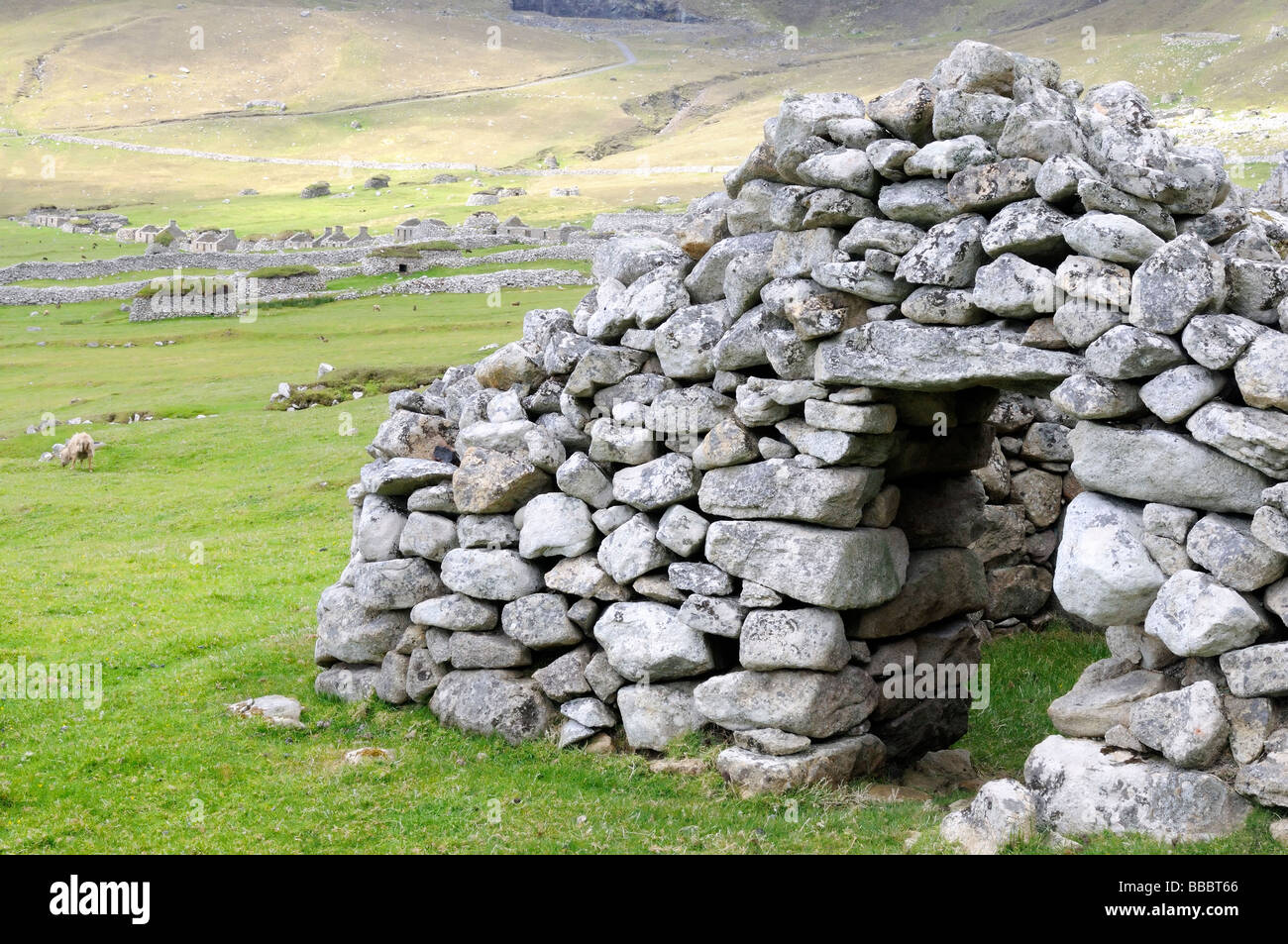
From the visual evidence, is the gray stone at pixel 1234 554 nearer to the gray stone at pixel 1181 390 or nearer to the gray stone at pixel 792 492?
the gray stone at pixel 1181 390

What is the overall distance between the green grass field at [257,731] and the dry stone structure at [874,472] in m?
0.52

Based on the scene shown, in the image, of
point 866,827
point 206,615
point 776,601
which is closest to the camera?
point 866,827

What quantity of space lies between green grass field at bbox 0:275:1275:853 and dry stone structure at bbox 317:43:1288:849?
518 millimetres

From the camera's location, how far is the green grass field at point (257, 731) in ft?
29.7

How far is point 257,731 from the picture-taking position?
11.4 metres

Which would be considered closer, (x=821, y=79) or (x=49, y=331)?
(x=49, y=331)

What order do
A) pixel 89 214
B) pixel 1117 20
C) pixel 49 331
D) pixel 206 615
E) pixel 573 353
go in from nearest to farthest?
pixel 573 353 → pixel 206 615 → pixel 49 331 → pixel 89 214 → pixel 1117 20

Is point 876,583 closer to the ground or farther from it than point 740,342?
closer to the ground

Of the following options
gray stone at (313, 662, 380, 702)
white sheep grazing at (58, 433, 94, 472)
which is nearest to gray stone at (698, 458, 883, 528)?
gray stone at (313, 662, 380, 702)

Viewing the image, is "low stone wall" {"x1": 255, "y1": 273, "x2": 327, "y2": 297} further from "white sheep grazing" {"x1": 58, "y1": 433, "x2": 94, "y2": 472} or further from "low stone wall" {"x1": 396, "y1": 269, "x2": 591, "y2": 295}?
"white sheep grazing" {"x1": 58, "y1": 433, "x2": 94, "y2": 472}

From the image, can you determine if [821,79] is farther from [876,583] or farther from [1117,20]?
[876,583]

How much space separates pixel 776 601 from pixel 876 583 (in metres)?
0.94

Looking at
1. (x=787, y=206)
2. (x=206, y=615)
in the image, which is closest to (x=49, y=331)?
(x=206, y=615)
